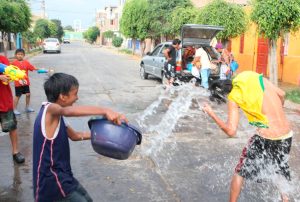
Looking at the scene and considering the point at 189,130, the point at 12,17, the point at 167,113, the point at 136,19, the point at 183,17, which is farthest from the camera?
the point at 136,19

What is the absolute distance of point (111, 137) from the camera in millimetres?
2793

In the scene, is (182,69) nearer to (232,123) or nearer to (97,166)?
(97,166)

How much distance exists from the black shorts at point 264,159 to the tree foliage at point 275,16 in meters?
8.68

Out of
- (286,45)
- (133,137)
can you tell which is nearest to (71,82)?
(133,137)

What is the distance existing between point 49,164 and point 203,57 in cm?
966

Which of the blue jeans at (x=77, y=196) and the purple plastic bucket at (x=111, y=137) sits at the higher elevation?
the purple plastic bucket at (x=111, y=137)

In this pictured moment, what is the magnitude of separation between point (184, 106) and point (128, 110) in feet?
5.92

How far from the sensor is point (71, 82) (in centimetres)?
274

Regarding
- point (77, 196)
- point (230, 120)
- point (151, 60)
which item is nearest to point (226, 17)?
point (151, 60)

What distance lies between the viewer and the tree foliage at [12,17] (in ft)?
74.2

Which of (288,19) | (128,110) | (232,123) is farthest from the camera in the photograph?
(288,19)

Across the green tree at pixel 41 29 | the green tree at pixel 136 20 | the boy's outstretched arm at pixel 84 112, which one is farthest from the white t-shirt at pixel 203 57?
the green tree at pixel 41 29

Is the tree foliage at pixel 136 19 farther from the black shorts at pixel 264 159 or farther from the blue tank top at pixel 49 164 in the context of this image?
the blue tank top at pixel 49 164

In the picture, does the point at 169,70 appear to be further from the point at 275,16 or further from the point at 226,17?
the point at 226,17
